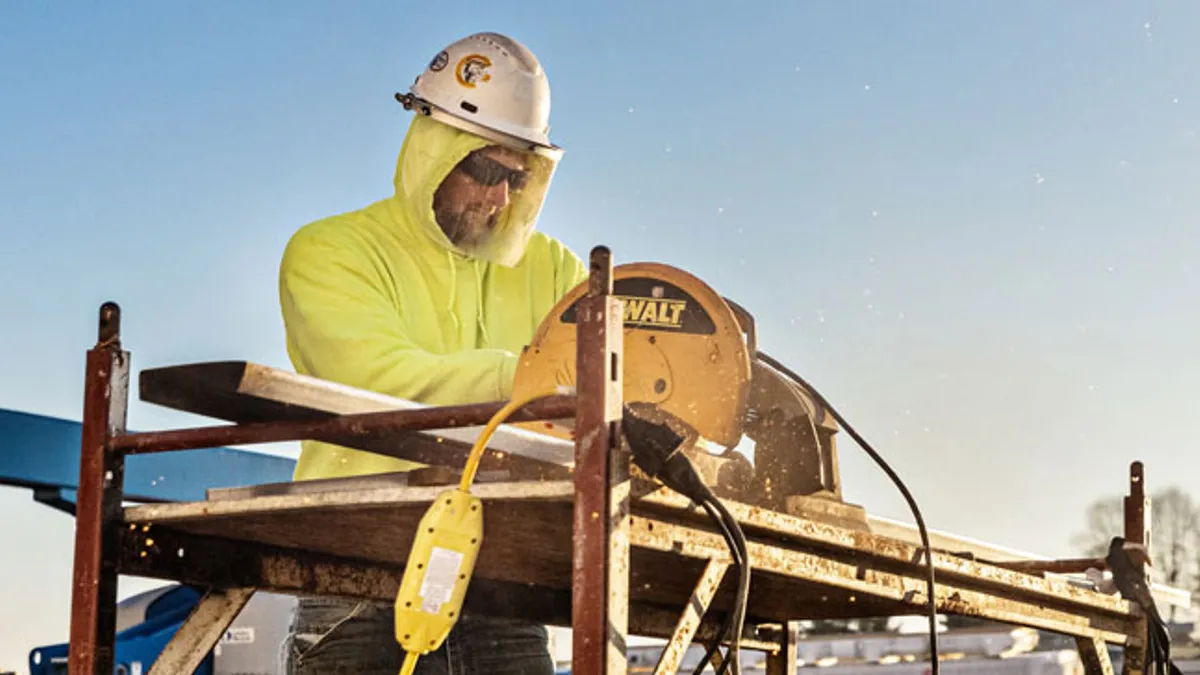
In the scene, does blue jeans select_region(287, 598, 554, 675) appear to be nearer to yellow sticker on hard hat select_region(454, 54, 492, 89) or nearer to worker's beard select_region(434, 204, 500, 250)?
worker's beard select_region(434, 204, 500, 250)

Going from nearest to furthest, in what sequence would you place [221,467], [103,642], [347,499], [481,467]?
[347,499], [103,642], [481,467], [221,467]

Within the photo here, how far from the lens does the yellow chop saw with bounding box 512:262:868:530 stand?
323cm

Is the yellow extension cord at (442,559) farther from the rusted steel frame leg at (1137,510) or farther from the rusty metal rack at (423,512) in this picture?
the rusted steel frame leg at (1137,510)

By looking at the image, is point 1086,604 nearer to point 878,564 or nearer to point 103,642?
point 878,564

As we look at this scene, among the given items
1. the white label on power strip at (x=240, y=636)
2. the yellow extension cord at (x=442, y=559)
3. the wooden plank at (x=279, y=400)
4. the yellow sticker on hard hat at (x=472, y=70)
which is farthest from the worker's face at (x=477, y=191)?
the white label on power strip at (x=240, y=636)

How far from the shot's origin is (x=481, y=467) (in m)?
3.19

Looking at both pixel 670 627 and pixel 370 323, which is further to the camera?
pixel 670 627

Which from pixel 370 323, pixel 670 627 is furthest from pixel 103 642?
pixel 670 627

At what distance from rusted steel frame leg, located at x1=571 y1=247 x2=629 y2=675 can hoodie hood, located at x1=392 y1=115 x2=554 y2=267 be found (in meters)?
1.33

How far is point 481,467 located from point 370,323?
1.94ft

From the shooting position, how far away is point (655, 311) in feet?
10.7

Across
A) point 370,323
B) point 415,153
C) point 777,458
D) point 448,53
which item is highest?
point 448,53

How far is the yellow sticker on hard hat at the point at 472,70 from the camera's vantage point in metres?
3.88

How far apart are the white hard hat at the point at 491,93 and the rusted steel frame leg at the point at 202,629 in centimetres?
123
